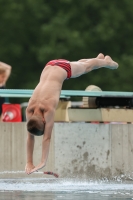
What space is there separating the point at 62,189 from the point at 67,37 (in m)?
25.4

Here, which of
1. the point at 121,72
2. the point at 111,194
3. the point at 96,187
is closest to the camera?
the point at 111,194

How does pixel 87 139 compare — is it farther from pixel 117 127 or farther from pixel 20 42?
pixel 20 42

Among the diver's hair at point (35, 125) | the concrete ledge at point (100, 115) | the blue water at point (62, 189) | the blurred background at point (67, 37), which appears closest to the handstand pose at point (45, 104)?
the diver's hair at point (35, 125)

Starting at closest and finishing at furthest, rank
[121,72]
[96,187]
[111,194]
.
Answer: [111,194]
[96,187]
[121,72]

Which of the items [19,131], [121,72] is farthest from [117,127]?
[121,72]

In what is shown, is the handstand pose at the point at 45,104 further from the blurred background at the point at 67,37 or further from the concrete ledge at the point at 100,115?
the blurred background at the point at 67,37

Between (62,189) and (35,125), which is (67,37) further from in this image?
(62,189)

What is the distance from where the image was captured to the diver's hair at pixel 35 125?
1377cm

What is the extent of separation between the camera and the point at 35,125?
13.8 metres

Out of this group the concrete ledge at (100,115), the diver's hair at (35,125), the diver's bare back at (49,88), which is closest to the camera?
the diver's hair at (35,125)

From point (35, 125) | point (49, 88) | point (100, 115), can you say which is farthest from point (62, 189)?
point (100, 115)

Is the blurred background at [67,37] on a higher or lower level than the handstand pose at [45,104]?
higher

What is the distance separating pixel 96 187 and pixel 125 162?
2282mm

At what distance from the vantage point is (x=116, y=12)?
39469 mm
